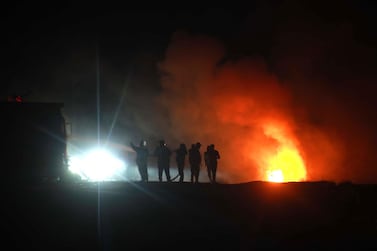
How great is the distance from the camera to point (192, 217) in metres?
15.0

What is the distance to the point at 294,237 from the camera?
46.4ft

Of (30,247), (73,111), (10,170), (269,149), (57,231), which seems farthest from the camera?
(73,111)

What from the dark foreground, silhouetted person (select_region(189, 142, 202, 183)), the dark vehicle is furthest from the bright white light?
the dark foreground

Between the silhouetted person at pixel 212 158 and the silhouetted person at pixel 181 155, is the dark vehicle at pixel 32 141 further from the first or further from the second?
the silhouetted person at pixel 212 158

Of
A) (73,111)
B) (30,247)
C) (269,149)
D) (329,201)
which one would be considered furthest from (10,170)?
(73,111)

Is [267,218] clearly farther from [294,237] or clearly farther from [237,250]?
[237,250]

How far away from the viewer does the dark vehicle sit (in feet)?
65.8

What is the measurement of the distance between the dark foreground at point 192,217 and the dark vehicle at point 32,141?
2.59m

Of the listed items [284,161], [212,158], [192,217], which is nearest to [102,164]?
[284,161]

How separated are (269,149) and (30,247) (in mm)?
24569

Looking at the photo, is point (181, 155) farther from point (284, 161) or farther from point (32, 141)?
point (284, 161)

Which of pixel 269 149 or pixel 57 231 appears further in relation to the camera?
pixel 269 149

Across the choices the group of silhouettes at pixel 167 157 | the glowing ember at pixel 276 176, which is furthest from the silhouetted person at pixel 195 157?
the glowing ember at pixel 276 176

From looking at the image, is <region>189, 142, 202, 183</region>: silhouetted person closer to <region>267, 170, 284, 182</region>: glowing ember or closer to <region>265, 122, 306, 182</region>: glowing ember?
<region>267, 170, 284, 182</region>: glowing ember
